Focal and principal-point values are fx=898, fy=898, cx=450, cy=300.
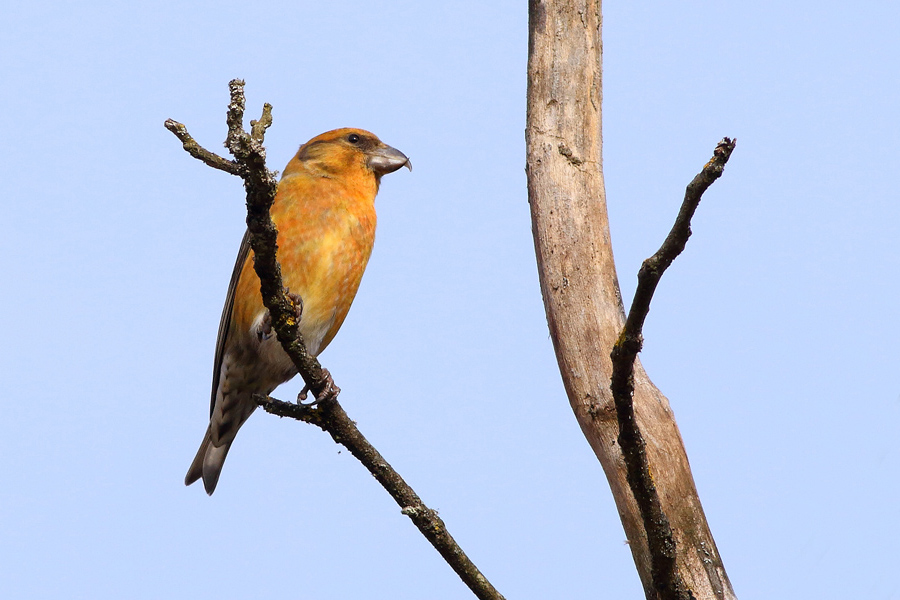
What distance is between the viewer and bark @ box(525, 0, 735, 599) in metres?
3.94

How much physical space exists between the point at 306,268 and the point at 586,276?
68.6 inches

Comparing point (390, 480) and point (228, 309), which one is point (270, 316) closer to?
point (390, 480)

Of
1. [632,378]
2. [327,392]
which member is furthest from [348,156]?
[632,378]

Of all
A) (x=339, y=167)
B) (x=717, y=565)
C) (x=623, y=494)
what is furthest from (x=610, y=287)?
(x=339, y=167)

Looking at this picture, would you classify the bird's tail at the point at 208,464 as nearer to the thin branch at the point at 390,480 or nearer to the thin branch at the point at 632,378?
the thin branch at the point at 390,480

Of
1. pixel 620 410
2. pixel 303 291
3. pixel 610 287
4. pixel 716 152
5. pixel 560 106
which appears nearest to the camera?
pixel 716 152

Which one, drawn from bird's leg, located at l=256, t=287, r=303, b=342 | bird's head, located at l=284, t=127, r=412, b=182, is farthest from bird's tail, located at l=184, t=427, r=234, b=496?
bird's head, located at l=284, t=127, r=412, b=182

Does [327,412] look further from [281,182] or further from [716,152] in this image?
[281,182]

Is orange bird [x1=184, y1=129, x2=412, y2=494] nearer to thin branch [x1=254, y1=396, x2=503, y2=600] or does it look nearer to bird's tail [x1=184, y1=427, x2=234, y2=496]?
bird's tail [x1=184, y1=427, x2=234, y2=496]

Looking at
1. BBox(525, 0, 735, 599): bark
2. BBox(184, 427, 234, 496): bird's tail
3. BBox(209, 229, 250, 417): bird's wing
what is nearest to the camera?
BBox(525, 0, 735, 599): bark

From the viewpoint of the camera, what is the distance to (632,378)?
2.90 metres

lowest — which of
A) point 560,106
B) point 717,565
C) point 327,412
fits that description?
point 717,565

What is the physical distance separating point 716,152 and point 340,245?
3.18 meters

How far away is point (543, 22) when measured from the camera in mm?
4852
